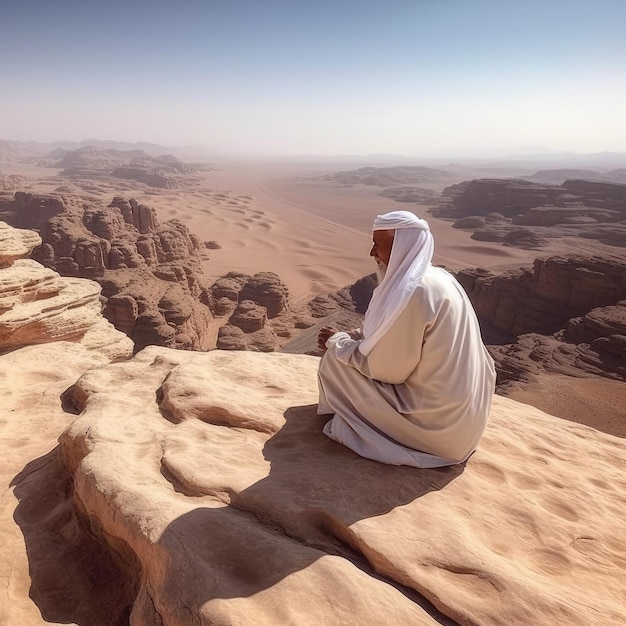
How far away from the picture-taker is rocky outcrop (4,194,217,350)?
11.5 m

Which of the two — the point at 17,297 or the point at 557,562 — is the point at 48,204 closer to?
the point at 17,297

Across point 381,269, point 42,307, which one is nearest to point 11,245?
point 42,307

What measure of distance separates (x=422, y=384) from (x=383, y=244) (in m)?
0.78

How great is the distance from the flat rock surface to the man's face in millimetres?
1098

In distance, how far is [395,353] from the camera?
2.40m

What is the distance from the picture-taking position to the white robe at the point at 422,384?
92.7 inches

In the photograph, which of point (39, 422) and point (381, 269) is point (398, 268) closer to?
point (381, 269)

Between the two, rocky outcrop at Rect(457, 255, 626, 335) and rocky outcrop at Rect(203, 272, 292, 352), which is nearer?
rocky outcrop at Rect(203, 272, 292, 352)

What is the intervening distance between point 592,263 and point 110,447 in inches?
591

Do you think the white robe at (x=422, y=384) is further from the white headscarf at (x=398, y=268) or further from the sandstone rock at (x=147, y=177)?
the sandstone rock at (x=147, y=177)

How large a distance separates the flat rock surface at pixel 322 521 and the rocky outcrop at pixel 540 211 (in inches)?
1309

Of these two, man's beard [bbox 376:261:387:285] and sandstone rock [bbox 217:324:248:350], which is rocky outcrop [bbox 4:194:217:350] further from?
man's beard [bbox 376:261:387:285]

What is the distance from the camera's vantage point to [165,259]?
17422mm

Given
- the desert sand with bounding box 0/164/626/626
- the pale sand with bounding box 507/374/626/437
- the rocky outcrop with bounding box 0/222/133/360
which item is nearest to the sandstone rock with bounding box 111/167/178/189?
the rocky outcrop with bounding box 0/222/133/360
